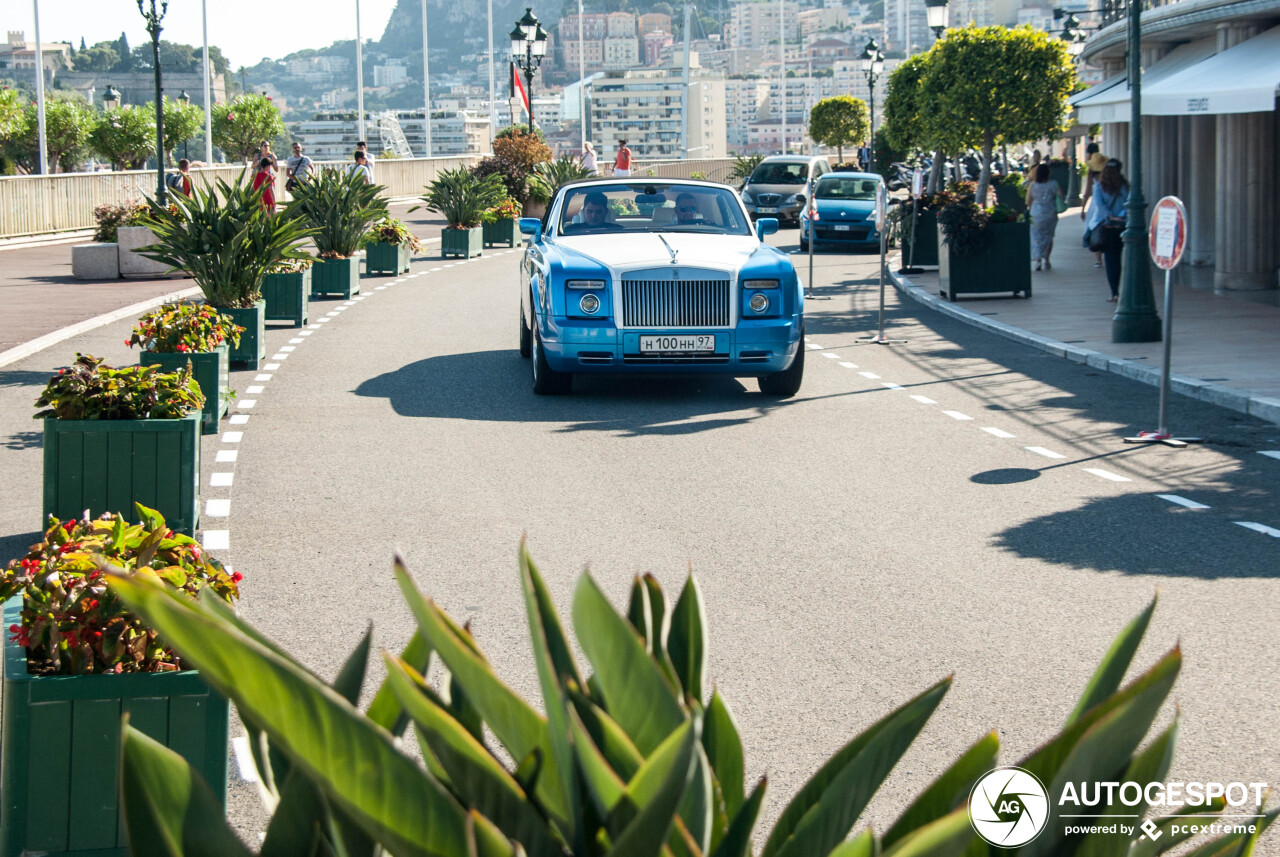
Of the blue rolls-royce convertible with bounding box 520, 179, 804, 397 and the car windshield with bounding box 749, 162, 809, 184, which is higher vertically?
the car windshield with bounding box 749, 162, 809, 184

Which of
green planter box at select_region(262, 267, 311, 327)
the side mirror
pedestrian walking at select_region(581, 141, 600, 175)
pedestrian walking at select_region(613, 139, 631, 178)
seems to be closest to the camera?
the side mirror

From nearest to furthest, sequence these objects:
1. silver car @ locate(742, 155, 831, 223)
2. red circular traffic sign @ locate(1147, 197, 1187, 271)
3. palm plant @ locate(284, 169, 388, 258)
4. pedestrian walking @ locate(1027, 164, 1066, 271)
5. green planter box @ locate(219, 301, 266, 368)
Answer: red circular traffic sign @ locate(1147, 197, 1187, 271), green planter box @ locate(219, 301, 266, 368), palm plant @ locate(284, 169, 388, 258), pedestrian walking @ locate(1027, 164, 1066, 271), silver car @ locate(742, 155, 831, 223)

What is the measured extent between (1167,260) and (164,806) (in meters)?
10.1

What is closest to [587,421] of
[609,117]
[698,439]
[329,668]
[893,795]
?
[698,439]

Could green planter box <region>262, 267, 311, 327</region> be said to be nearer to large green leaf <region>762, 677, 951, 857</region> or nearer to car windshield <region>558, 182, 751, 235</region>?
car windshield <region>558, 182, 751, 235</region>

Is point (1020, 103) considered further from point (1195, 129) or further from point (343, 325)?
point (343, 325)

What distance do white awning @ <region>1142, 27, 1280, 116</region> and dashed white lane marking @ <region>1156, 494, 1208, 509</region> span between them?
29.1 ft

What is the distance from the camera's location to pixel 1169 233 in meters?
11.0

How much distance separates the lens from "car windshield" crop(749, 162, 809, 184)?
124 ft

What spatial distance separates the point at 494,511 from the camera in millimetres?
8430

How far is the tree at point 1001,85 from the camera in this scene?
2331 cm

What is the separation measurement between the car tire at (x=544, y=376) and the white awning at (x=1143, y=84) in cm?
1093

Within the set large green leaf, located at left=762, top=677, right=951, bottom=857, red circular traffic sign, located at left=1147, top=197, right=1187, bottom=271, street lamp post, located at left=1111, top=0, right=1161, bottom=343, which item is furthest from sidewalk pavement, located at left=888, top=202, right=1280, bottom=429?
large green leaf, located at left=762, top=677, right=951, bottom=857

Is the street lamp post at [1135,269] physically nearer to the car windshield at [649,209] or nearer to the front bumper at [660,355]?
the car windshield at [649,209]
